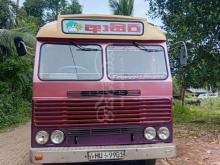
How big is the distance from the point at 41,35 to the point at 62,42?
1.21 feet

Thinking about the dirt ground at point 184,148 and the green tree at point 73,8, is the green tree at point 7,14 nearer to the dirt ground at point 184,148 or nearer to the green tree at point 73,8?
the dirt ground at point 184,148

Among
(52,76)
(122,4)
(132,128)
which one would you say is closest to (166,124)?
(132,128)

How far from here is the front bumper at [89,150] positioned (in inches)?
304

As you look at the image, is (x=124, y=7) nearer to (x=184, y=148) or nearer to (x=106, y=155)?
(x=184, y=148)

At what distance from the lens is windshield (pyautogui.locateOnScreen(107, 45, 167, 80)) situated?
27.3ft

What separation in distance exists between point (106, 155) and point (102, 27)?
7.12ft

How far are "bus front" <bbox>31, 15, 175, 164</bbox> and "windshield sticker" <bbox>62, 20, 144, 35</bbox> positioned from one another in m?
0.02

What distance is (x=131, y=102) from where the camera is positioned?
318 inches

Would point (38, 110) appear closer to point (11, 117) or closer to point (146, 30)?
point (146, 30)

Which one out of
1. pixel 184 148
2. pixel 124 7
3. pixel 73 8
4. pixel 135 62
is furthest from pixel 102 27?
pixel 73 8

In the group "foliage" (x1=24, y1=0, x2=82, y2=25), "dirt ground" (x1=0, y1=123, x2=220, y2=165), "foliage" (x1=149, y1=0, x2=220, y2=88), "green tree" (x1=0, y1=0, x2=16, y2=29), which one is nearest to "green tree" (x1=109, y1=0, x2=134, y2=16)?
"green tree" (x1=0, y1=0, x2=16, y2=29)

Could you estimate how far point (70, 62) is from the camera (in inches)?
328

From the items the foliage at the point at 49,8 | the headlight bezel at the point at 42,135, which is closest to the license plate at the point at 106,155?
the headlight bezel at the point at 42,135

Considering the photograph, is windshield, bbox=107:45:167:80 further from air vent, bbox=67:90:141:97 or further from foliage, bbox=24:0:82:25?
foliage, bbox=24:0:82:25
